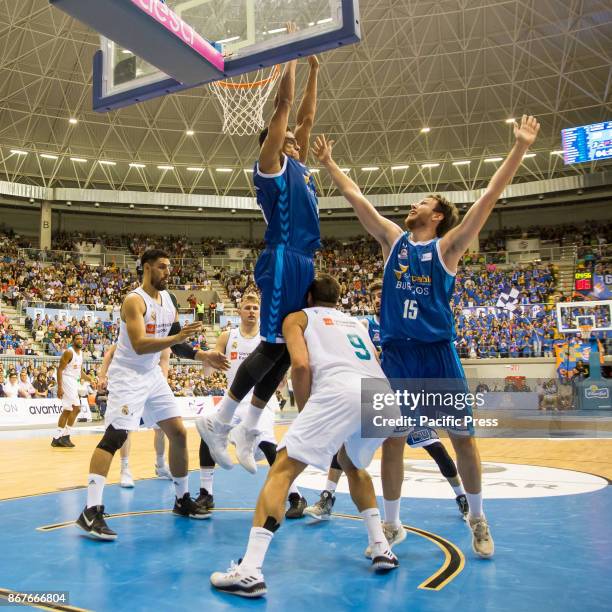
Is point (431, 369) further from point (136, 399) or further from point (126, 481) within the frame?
point (126, 481)

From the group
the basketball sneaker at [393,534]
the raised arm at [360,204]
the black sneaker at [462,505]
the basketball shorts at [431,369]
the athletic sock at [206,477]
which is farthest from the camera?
the athletic sock at [206,477]

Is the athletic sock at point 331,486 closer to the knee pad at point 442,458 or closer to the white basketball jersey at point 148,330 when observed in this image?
the knee pad at point 442,458

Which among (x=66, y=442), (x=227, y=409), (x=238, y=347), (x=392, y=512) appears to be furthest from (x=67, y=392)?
(x=392, y=512)

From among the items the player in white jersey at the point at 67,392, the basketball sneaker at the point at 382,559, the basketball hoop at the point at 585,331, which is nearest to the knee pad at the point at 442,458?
the basketball sneaker at the point at 382,559

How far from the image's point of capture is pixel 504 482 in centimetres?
712

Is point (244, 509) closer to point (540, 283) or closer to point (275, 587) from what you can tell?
point (275, 587)

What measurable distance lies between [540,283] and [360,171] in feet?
38.7

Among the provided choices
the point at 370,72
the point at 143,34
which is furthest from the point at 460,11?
the point at 143,34

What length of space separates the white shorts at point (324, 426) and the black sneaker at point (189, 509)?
2.10 m

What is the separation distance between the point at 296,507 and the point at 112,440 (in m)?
1.73

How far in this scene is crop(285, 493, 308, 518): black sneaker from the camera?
538 cm

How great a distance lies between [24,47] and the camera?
1022 inches

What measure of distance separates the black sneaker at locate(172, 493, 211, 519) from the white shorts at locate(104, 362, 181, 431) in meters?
0.74

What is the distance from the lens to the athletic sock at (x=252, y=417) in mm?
4508
